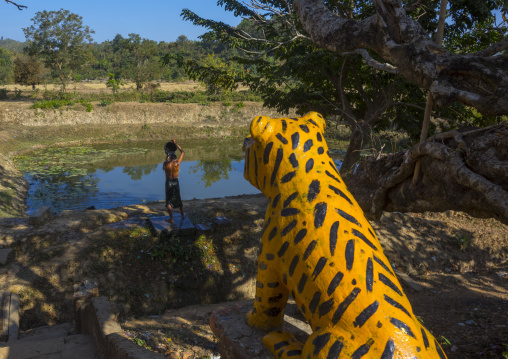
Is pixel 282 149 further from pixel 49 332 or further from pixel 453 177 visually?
pixel 49 332

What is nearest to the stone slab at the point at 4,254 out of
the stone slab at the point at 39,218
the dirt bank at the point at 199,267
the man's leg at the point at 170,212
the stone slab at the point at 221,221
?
the dirt bank at the point at 199,267

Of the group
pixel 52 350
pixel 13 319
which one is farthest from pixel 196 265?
pixel 52 350

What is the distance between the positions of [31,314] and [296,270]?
6150mm

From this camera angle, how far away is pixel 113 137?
24438 mm

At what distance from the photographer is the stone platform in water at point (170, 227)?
8.68 metres

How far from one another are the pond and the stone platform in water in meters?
4.86

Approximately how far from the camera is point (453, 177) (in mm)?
4320

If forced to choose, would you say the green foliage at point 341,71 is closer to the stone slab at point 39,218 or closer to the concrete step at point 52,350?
the stone slab at point 39,218

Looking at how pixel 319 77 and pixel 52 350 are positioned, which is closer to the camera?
pixel 52 350

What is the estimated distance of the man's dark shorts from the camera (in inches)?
337

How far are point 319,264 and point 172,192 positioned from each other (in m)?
6.34

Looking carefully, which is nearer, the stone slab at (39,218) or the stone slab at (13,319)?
the stone slab at (13,319)

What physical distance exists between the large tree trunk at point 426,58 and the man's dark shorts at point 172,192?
474 centimetres

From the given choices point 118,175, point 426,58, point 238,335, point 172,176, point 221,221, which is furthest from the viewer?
point 118,175
